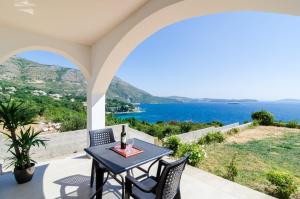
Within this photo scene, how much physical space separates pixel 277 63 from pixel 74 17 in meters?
17.1

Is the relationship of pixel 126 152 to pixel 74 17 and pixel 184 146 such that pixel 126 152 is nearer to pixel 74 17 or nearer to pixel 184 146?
pixel 74 17

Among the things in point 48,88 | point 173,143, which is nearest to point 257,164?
point 173,143

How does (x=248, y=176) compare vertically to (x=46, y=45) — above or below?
below

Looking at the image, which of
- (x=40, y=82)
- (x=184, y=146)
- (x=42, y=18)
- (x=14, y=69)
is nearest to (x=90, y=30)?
(x=42, y=18)

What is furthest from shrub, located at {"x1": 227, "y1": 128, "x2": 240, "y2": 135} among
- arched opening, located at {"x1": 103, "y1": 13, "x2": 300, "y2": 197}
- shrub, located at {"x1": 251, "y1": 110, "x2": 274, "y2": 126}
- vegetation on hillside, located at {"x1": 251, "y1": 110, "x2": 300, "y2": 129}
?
shrub, located at {"x1": 251, "y1": 110, "x2": 274, "y2": 126}

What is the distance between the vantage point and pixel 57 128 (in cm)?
562

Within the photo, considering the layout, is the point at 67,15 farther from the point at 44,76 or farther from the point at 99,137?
the point at 44,76

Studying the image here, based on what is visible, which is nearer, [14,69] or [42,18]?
[42,18]

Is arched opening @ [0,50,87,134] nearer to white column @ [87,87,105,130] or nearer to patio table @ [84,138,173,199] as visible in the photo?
white column @ [87,87,105,130]

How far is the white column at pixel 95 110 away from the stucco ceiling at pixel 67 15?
1333 millimetres

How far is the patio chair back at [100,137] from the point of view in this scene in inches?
110

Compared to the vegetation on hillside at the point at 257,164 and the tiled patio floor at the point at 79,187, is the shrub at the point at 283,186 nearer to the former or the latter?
the vegetation on hillside at the point at 257,164

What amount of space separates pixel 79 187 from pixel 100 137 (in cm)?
80

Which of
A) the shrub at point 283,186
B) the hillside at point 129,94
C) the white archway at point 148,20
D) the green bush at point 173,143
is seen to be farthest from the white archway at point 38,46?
the hillside at point 129,94
